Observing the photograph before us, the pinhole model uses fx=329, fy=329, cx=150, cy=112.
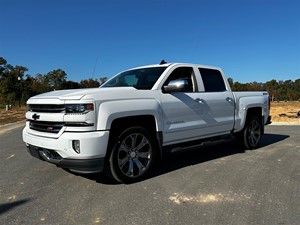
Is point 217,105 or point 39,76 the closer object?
point 217,105

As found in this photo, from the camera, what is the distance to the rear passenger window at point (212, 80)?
22.0ft

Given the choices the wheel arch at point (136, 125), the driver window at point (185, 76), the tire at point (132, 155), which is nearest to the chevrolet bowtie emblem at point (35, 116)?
the wheel arch at point (136, 125)

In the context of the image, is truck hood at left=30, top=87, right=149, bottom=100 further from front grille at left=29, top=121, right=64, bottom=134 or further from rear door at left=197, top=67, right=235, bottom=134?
rear door at left=197, top=67, right=235, bottom=134

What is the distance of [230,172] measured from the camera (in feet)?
18.9

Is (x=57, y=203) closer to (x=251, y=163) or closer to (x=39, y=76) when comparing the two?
(x=251, y=163)

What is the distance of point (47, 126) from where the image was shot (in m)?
4.98

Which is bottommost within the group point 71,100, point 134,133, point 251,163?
point 251,163

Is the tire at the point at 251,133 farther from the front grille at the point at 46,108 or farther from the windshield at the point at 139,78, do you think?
the front grille at the point at 46,108

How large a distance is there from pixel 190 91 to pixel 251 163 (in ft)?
6.19

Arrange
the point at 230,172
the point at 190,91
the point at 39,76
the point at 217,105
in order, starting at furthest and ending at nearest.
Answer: the point at 39,76
the point at 217,105
the point at 190,91
the point at 230,172

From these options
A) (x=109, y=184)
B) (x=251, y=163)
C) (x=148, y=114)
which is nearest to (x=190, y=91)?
(x=148, y=114)

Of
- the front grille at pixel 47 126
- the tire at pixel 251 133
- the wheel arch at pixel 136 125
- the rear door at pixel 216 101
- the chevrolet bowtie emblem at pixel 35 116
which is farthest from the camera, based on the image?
the tire at pixel 251 133

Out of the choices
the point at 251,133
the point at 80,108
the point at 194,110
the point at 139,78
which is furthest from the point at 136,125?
the point at 251,133

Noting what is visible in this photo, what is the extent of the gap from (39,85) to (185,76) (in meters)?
80.0
